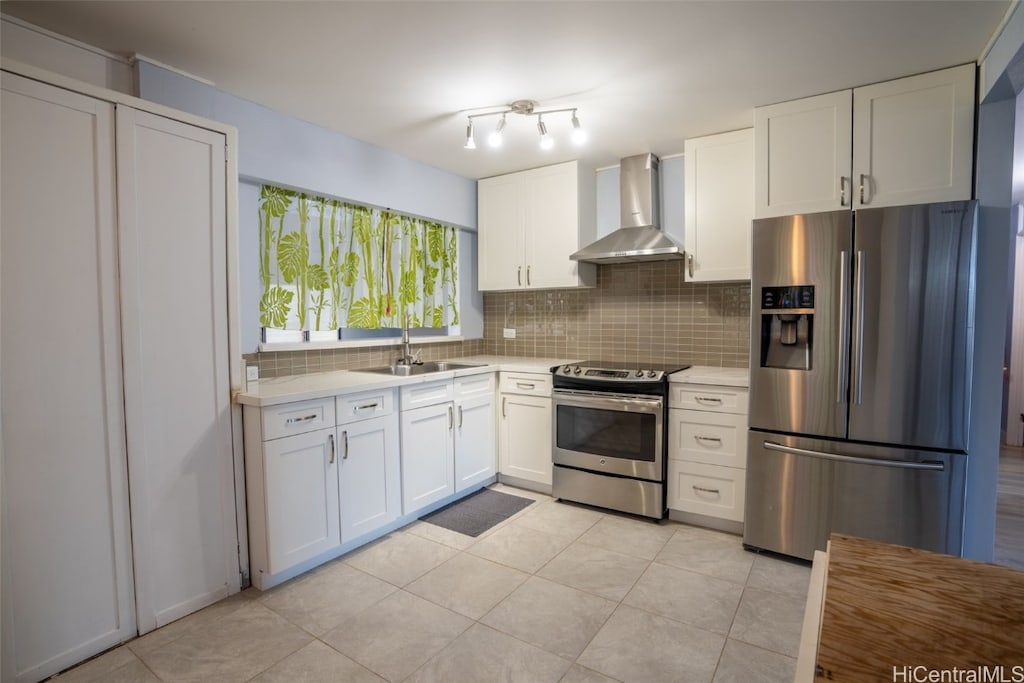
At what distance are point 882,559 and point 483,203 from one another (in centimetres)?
367

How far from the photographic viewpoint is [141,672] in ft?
5.87

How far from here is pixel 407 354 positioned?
11.7 ft

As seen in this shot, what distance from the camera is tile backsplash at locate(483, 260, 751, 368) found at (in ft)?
11.1

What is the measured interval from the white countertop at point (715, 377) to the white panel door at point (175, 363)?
8.14 ft

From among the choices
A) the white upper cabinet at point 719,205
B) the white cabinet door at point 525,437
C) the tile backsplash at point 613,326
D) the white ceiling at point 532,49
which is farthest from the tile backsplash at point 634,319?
the white ceiling at point 532,49

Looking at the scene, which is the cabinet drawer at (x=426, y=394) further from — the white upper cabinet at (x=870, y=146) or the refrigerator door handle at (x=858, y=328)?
the refrigerator door handle at (x=858, y=328)

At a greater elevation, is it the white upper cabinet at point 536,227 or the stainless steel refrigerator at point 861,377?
the white upper cabinet at point 536,227

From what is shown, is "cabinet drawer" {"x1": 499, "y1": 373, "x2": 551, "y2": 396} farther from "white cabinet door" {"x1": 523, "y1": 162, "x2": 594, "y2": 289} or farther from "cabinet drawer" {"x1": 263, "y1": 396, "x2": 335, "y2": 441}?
"cabinet drawer" {"x1": 263, "y1": 396, "x2": 335, "y2": 441}

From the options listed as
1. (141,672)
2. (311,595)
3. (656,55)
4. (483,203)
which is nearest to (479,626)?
(311,595)

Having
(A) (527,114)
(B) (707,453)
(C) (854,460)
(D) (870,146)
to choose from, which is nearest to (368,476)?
(B) (707,453)

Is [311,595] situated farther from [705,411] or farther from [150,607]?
[705,411]

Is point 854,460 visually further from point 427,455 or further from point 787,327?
point 427,455

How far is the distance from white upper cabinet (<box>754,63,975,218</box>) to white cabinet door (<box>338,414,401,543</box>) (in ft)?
8.09

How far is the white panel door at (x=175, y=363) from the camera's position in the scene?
195 cm
